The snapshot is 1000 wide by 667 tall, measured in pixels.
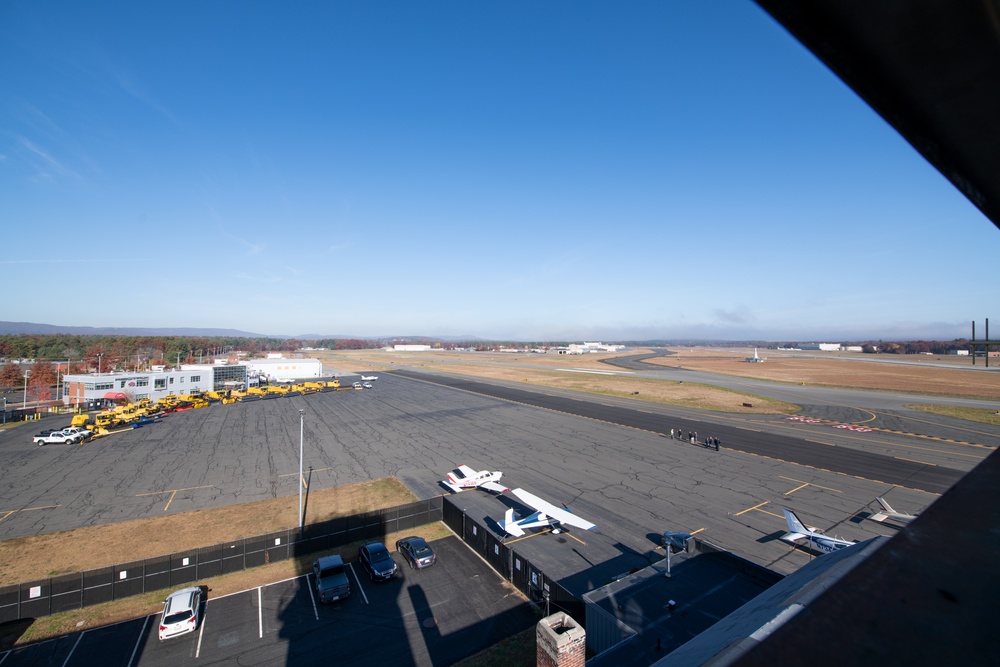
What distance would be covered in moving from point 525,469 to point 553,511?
34.0 ft

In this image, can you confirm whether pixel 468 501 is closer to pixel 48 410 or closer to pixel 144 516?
pixel 144 516

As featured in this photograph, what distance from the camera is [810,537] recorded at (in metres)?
23.8

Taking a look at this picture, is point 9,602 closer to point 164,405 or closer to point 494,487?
point 494,487

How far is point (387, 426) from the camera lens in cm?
5453

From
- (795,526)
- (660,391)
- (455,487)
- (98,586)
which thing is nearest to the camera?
(98,586)

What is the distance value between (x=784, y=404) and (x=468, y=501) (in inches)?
2260

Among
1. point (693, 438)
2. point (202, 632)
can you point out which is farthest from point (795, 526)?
point (202, 632)

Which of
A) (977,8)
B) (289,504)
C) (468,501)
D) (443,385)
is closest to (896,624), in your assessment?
(977,8)

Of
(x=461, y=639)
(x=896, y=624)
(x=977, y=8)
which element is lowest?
(x=461, y=639)

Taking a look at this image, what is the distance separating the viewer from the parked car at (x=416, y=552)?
920 inches

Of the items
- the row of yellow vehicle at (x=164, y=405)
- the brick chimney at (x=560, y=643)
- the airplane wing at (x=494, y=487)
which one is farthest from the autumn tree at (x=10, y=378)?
the brick chimney at (x=560, y=643)

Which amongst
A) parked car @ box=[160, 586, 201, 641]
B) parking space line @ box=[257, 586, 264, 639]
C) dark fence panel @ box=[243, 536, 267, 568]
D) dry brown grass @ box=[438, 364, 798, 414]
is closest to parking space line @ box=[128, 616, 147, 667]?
parked car @ box=[160, 586, 201, 641]

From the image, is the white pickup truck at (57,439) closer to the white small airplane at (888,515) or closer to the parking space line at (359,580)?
the parking space line at (359,580)

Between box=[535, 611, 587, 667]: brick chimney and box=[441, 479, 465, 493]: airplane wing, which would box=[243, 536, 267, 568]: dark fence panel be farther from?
box=[535, 611, 587, 667]: brick chimney
